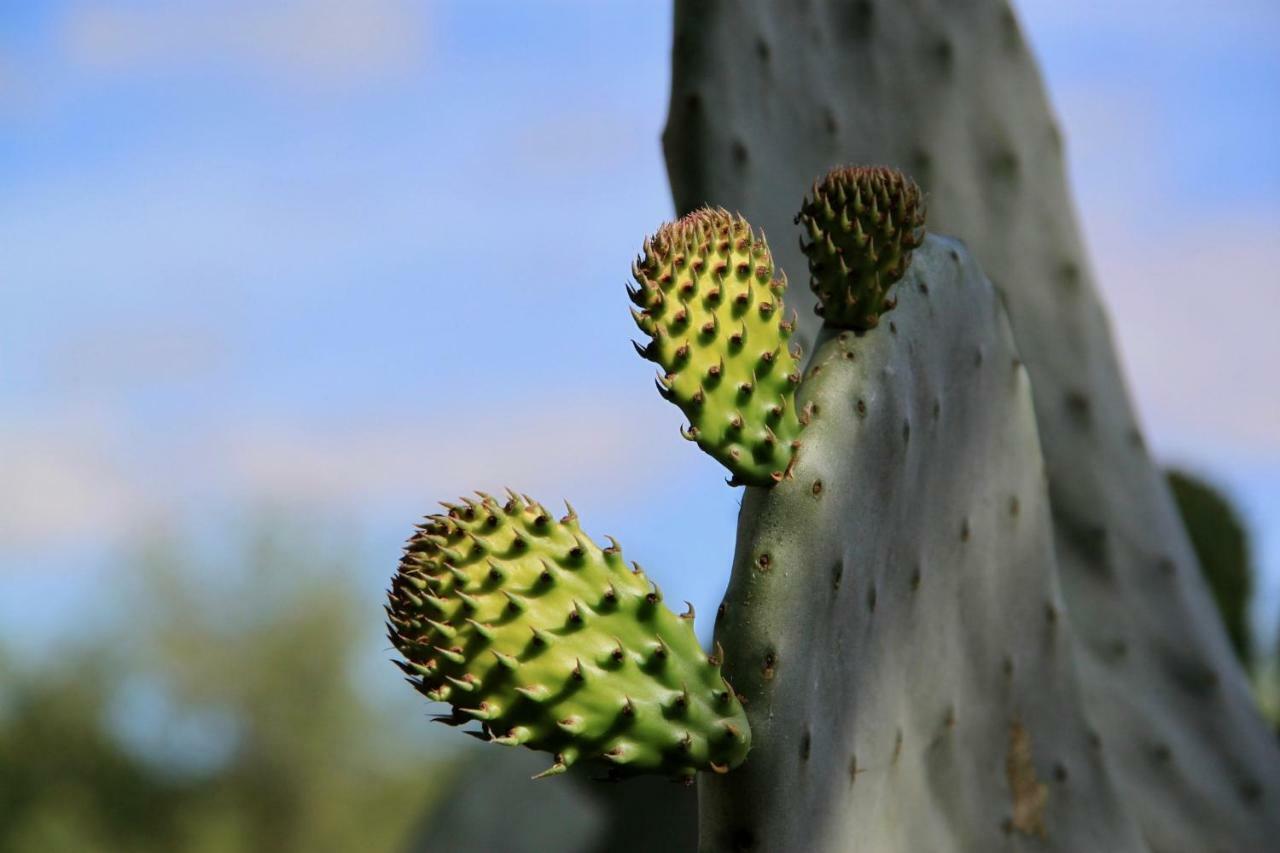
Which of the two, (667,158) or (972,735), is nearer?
(972,735)

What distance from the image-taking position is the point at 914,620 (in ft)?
5.20

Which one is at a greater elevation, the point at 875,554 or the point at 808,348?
the point at 808,348

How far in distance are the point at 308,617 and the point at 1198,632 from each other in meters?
9.36

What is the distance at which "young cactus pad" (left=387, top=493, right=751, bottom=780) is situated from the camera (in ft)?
3.68

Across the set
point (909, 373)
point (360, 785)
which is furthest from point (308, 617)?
point (909, 373)

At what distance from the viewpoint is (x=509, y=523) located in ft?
3.83

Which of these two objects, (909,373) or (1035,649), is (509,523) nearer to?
(909,373)

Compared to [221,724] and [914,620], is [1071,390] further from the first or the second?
[221,724]

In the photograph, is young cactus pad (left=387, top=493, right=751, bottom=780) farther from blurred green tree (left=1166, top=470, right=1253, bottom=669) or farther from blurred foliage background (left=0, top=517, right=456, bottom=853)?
blurred foliage background (left=0, top=517, right=456, bottom=853)

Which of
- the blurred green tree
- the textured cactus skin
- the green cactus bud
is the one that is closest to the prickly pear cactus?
the green cactus bud

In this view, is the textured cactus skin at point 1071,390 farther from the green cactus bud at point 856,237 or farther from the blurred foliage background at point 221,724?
the blurred foliage background at point 221,724

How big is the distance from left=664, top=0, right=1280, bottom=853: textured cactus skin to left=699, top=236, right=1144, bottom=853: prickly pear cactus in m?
0.47

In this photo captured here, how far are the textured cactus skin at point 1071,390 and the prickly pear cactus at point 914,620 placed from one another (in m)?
0.47

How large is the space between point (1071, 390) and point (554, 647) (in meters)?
1.57
